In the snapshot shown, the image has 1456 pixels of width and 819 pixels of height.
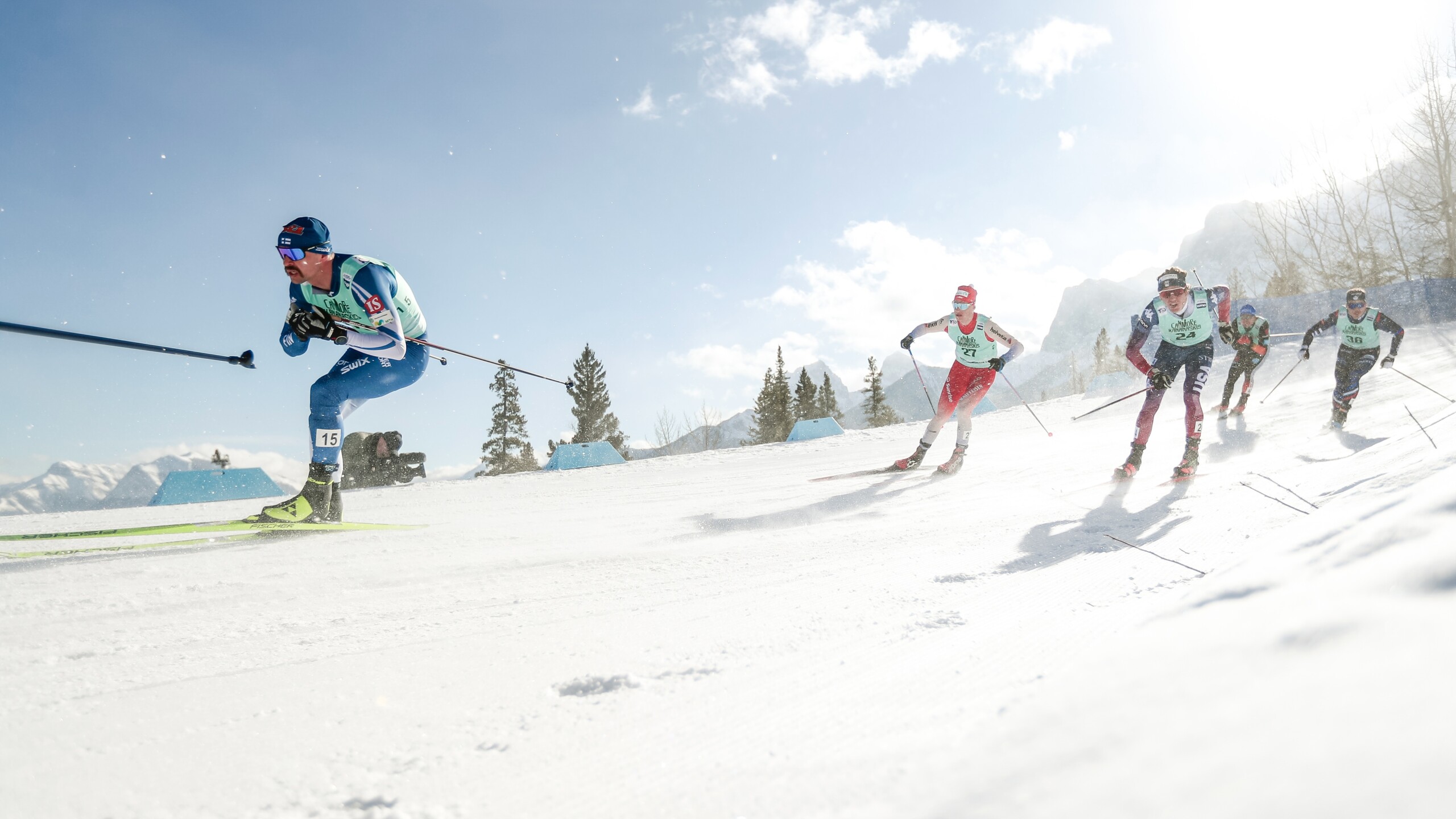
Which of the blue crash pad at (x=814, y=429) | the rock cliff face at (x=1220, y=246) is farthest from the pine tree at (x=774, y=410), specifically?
the rock cliff face at (x=1220, y=246)

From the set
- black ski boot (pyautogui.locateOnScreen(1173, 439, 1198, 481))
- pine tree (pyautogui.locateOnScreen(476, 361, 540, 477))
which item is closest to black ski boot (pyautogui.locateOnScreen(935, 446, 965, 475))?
black ski boot (pyautogui.locateOnScreen(1173, 439, 1198, 481))

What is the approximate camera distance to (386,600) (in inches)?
94.4

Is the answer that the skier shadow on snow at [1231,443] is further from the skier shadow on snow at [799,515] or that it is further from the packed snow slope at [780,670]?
the skier shadow on snow at [799,515]

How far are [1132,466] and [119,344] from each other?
7579 mm

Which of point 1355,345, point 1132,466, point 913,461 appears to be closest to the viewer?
point 1132,466

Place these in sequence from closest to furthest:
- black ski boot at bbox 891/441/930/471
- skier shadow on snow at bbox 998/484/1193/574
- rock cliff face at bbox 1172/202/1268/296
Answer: skier shadow on snow at bbox 998/484/1193/574, black ski boot at bbox 891/441/930/471, rock cliff face at bbox 1172/202/1268/296

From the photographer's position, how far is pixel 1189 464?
5.14 metres

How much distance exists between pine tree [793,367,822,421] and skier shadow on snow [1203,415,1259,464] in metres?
46.9

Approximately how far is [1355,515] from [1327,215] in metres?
46.5

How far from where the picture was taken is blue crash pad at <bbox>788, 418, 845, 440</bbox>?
14789 mm

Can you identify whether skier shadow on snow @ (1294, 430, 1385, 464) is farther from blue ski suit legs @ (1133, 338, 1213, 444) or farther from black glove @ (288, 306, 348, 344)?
black glove @ (288, 306, 348, 344)

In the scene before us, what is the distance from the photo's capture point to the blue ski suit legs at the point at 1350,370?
7574 millimetres

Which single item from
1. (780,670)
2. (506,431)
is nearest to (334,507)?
(780,670)

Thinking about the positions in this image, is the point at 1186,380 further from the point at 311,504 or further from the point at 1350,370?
the point at 311,504
